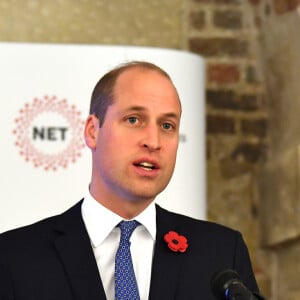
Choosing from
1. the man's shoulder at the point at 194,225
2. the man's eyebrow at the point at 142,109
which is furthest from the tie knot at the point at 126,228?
the man's eyebrow at the point at 142,109

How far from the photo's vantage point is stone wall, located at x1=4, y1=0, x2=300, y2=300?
382 cm

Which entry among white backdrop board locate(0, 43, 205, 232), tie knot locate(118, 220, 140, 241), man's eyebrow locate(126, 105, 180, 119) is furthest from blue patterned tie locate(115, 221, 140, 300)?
white backdrop board locate(0, 43, 205, 232)

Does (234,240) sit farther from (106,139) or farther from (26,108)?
(26,108)

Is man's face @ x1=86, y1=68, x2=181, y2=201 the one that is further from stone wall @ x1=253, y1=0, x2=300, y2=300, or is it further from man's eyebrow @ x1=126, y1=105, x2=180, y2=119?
stone wall @ x1=253, y1=0, x2=300, y2=300

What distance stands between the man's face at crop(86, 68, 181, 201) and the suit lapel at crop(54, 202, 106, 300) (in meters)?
0.09

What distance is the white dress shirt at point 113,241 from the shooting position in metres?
1.73

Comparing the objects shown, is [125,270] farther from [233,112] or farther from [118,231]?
[233,112]

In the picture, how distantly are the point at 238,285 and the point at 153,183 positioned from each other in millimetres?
356

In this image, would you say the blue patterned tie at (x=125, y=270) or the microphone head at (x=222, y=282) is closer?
the microphone head at (x=222, y=282)

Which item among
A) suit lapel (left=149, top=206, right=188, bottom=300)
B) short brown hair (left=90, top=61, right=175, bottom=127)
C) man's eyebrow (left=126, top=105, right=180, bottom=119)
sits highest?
short brown hair (left=90, top=61, right=175, bottom=127)

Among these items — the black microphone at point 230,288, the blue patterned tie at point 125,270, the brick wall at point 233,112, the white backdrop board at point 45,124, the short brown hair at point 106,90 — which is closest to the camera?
the black microphone at point 230,288

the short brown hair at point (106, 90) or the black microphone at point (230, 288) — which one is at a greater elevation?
the short brown hair at point (106, 90)

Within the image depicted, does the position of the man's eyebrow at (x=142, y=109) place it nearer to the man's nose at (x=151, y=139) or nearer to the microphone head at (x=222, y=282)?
the man's nose at (x=151, y=139)

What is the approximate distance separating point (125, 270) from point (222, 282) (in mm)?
342
